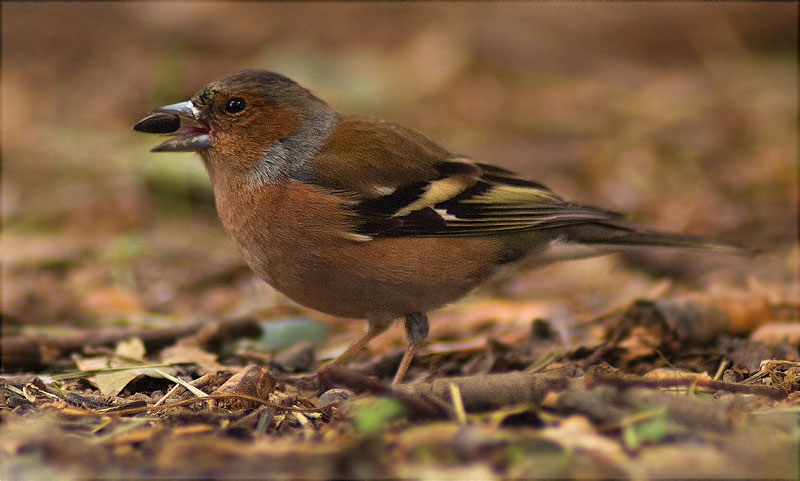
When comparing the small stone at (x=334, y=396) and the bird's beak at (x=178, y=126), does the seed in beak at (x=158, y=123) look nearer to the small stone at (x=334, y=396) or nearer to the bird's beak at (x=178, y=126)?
the bird's beak at (x=178, y=126)

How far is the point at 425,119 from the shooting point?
916cm

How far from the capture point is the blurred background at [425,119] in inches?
243

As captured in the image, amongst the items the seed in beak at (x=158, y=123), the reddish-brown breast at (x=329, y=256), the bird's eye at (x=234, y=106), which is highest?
the bird's eye at (x=234, y=106)

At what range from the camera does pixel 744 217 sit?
679 cm

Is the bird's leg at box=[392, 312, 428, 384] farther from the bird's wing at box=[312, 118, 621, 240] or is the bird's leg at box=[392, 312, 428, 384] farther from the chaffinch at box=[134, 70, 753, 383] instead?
the bird's wing at box=[312, 118, 621, 240]

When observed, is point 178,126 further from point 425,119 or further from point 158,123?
point 425,119

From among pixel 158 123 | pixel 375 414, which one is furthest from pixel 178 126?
pixel 375 414

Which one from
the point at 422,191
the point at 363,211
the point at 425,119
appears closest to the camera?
the point at 363,211

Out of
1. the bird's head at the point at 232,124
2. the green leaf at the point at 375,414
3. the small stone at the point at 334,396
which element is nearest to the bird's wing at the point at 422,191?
the bird's head at the point at 232,124

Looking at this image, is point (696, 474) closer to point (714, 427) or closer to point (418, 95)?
point (714, 427)

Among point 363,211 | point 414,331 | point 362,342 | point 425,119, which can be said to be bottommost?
point 362,342

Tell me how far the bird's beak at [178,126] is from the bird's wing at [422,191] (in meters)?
0.65

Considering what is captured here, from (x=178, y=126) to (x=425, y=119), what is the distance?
16.6ft

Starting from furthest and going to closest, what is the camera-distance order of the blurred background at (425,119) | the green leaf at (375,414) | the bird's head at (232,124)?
the blurred background at (425,119)
the bird's head at (232,124)
the green leaf at (375,414)
